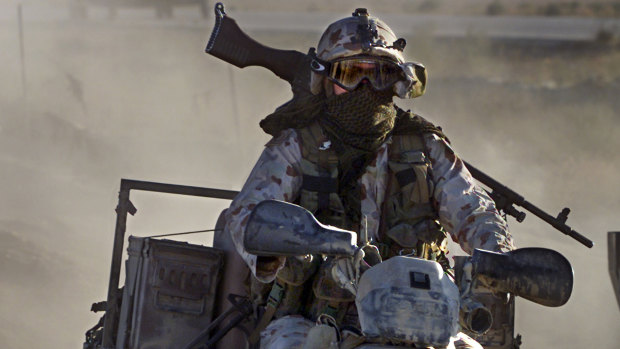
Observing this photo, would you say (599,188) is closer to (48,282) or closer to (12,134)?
(48,282)

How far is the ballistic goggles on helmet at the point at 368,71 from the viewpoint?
17.1 ft

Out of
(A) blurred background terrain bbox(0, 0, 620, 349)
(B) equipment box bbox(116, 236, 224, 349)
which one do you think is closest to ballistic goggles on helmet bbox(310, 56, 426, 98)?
(B) equipment box bbox(116, 236, 224, 349)

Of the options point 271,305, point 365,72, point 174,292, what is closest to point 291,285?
Result: point 271,305

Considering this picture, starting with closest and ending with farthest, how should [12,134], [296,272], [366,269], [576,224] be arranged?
[366,269]
[296,272]
[576,224]
[12,134]

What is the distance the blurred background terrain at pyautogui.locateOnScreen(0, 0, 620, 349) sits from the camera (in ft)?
57.3

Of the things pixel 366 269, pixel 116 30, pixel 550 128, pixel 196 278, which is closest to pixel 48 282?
pixel 116 30

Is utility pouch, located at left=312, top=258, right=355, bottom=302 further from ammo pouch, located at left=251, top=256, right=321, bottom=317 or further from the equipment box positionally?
the equipment box

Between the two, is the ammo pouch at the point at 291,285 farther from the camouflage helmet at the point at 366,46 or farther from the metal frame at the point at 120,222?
the metal frame at the point at 120,222

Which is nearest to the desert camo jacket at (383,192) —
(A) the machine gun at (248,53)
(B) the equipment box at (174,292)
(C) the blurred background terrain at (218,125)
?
(B) the equipment box at (174,292)

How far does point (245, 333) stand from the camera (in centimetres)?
528

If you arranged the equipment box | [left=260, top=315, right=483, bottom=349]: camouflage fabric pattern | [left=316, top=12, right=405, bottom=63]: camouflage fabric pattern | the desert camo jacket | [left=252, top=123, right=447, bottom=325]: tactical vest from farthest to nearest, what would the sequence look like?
the equipment box → [left=316, top=12, right=405, bottom=63]: camouflage fabric pattern → [left=252, top=123, right=447, bottom=325]: tactical vest → the desert camo jacket → [left=260, top=315, right=483, bottom=349]: camouflage fabric pattern

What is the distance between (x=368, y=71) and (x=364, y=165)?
42cm

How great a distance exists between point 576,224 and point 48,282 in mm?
8111

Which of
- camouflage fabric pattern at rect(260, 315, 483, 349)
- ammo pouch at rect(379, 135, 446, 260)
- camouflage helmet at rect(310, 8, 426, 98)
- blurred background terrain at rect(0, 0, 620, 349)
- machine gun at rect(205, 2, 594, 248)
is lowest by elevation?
camouflage fabric pattern at rect(260, 315, 483, 349)
